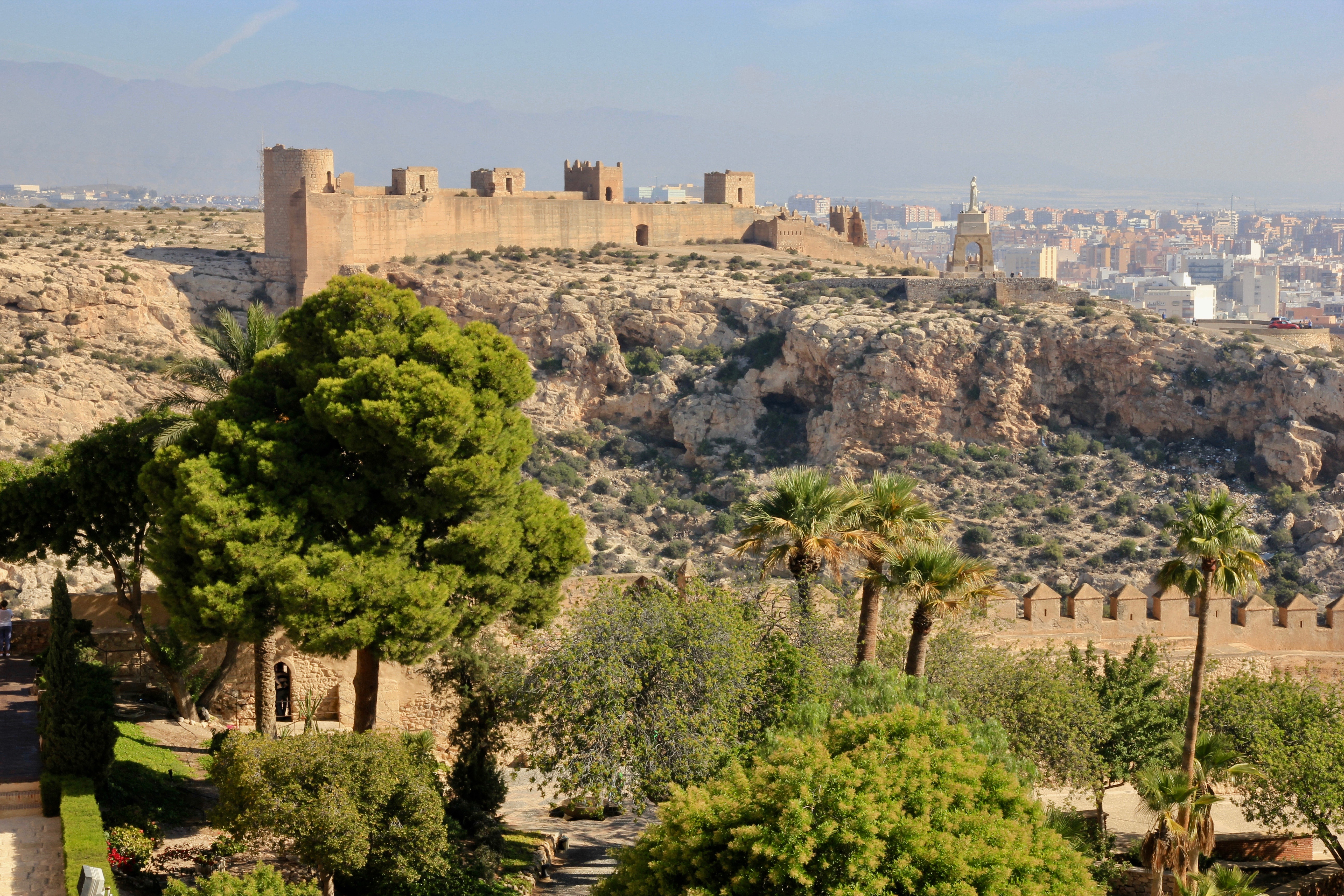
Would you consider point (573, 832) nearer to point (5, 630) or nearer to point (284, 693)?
point (284, 693)

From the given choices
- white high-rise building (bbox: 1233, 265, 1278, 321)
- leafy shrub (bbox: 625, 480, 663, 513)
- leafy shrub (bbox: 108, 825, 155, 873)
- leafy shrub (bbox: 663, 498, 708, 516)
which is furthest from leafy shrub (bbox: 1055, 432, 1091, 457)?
white high-rise building (bbox: 1233, 265, 1278, 321)

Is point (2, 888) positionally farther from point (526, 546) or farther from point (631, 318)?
point (631, 318)

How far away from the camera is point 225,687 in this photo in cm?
1625

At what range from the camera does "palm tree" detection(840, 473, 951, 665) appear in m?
13.9

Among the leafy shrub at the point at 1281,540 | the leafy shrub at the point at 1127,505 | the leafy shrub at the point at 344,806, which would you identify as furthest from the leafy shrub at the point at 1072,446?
the leafy shrub at the point at 344,806

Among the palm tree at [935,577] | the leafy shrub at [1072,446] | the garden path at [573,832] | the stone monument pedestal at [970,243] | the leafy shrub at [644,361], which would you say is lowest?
the garden path at [573,832]

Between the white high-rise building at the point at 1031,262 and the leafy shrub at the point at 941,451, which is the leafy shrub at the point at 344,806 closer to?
the leafy shrub at the point at 941,451

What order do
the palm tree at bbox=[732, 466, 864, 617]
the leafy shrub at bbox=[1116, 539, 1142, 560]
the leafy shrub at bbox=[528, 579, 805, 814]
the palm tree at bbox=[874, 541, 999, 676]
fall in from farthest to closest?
the leafy shrub at bbox=[1116, 539, 1142, 560] → the palm tree at bbox=[732, 466, 864, 617] → the palm tree at bbox=[874, 541, 999, 676] → the leafy shrub at bbox=[528, 579, 805, 814]

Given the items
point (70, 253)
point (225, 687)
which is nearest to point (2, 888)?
point (225, 687)

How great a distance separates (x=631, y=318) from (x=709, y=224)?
9.59 m

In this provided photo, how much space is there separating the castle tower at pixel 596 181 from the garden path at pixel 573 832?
1405 inches

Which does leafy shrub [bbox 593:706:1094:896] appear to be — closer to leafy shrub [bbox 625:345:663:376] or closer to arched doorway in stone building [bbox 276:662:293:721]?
arched doorway in stone building [bbox 276:662:293:721]

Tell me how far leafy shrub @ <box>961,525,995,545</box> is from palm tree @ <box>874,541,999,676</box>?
2312 centimetres

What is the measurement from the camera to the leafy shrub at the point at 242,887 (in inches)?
392
